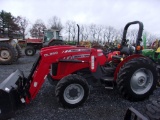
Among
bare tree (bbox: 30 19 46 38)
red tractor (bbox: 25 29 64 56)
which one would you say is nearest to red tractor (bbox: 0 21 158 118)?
red tractor (bbox: 25 29 64 56)

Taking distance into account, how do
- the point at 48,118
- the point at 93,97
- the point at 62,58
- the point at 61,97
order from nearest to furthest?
the point at 48,118 < the point at 61,97 < the point at 62,58 < the point at 93,97

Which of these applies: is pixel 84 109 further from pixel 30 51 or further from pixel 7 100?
pixel 30 51

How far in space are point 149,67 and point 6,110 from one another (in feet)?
10.0

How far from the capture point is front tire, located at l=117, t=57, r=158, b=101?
4.36m

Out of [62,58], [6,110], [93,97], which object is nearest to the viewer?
[6,110]

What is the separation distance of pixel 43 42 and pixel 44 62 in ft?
49.4

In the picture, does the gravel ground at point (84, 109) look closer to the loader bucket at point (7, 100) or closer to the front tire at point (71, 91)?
the front tire at point (71, 91)

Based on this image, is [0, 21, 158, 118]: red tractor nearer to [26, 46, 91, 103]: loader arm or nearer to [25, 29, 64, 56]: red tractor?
[26, 46, 91, 103]: loader arm

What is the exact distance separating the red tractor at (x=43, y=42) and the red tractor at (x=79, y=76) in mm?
12236

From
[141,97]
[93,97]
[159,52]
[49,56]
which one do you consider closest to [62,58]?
[49,56]

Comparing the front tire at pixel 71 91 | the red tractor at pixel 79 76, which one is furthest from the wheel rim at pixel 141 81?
the front tire at pixel 71 91

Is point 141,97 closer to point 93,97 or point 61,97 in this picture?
point 93,97

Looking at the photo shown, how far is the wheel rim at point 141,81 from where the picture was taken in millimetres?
4532

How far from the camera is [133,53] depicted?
5121 millimetres
